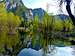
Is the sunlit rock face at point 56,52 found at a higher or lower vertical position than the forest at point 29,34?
lower

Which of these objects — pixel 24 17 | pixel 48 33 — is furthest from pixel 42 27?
pixel 24 17

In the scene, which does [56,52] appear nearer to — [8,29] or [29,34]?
[29,34]

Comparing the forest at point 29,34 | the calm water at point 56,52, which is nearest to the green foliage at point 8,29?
the forest at point 29,34

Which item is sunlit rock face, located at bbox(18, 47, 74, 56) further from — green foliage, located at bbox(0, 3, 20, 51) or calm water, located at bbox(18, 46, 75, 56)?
green foliage, located at bbox(0, 3, 20, 51)

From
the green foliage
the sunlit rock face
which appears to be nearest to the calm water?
the sunlit rock face

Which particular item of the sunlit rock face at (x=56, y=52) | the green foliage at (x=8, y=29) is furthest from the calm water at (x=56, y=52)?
the green foliage at (x=8, y=29)

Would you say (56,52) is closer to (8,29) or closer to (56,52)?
(56,52)

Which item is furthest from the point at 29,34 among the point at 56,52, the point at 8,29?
the point at 56,52

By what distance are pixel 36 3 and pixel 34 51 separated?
0.50m

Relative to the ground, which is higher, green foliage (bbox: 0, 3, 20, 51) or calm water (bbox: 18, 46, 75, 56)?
green foliage (bbox: 0, 3, 20, 51)

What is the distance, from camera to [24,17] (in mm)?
1956

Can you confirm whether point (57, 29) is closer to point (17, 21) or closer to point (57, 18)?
point (57, 18)

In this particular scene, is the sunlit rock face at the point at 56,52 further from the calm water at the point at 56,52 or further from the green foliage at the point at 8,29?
the green foliage at the point at 8,29

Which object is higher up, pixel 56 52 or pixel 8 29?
pixel 8 29
